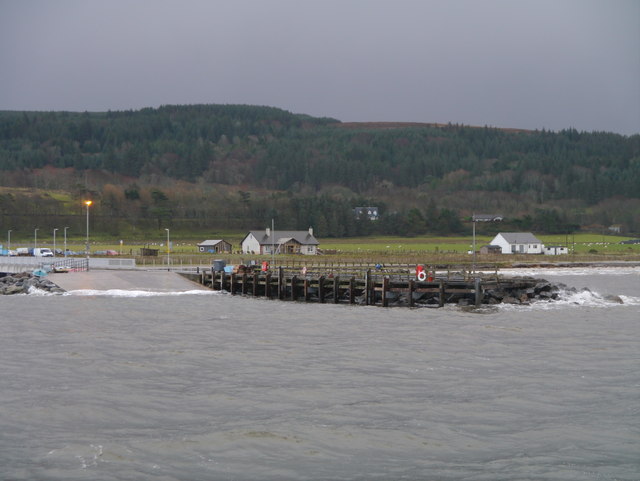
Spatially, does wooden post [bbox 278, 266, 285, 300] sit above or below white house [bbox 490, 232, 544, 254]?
below

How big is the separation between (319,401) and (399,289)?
28265mm

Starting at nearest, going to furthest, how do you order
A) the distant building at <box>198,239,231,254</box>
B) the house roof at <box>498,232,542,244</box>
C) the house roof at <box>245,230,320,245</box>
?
the distant building at <box>198,239,231,254</box>, the house roof at <box>245,230,320,245</box>, the house roof at <box>498,232,542,244</box>

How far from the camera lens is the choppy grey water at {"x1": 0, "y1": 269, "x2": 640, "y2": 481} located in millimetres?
16312

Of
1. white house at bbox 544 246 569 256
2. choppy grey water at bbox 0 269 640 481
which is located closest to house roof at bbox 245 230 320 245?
white house at bbox 544 246 569 256

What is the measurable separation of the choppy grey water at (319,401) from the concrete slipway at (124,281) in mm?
19107

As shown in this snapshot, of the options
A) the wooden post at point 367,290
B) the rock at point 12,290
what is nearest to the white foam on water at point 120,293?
the rock at point 12,290

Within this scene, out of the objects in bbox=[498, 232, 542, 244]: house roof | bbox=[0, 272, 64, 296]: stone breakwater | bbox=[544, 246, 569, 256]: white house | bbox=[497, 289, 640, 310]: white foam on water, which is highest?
bbox=[498, 232, 542, 244]: house roof

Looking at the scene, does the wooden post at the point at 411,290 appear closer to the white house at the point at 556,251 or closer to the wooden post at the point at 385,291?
the wooden post at the point at 385,291

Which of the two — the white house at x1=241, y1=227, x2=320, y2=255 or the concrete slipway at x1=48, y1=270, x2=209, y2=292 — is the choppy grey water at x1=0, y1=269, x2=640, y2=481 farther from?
the white house at x1=241, y1=227, x2=320, y2=255

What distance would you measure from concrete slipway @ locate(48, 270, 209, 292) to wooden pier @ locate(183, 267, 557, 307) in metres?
6.43

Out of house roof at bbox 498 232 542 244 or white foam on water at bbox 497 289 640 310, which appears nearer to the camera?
white foam on water at bbox 497 289 640 310

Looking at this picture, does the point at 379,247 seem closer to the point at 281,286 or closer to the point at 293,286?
the point at 281,286

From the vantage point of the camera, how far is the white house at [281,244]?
12619 centimetres

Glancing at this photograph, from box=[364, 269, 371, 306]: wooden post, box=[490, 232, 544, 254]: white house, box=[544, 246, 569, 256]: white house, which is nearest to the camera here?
box=[364, 269, 371, 306]: wooden post
